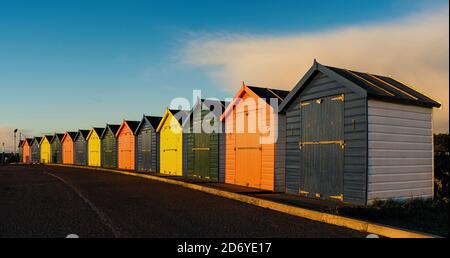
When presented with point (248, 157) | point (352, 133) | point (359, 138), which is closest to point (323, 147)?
point (352, 133)

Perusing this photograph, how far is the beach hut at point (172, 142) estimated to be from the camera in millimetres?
26158

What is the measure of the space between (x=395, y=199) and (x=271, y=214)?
427 centimetres

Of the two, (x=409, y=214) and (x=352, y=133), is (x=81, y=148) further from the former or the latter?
(x=409, y=214)

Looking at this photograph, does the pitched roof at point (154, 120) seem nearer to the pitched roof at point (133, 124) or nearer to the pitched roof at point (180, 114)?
the pitched roof at point (133, 124)

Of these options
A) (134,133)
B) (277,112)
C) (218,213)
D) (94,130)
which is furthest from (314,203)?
(94,130)

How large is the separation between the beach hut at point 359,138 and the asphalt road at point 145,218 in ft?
9.31

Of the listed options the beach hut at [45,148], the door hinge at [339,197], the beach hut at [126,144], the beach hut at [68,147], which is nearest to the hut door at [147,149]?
the beach hut at [126,144]

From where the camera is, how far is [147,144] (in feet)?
104

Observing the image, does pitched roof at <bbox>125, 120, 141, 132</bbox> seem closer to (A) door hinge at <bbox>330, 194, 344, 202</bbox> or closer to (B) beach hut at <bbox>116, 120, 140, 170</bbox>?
(B) beach hut at <bbox>116, 120, 140, 170</bbox>

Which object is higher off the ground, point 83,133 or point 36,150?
point 83,133

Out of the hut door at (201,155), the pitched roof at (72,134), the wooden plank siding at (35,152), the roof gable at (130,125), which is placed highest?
the roof gable at (130,125)

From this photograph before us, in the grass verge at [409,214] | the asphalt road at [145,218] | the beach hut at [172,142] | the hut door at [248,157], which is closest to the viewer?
the asphalt road at [145,218]

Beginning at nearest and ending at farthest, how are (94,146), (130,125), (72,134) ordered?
(130,125) < (94,146) < (72,134)

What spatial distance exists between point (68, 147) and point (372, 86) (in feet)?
150
